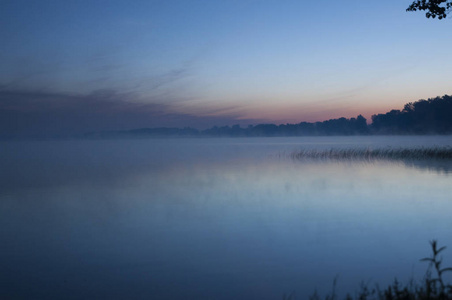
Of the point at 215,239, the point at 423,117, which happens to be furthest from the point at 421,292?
the point at 423,117

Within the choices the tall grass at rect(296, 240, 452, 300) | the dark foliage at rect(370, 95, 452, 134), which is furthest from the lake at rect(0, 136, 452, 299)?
the dark foliage at rect(370, 95, 452, 134)

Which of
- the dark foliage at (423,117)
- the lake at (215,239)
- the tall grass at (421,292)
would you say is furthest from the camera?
the dark foliage at (423,117)

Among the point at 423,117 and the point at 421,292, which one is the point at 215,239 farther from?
the point at 423,117

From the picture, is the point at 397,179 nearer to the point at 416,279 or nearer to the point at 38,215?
the point at 416,279

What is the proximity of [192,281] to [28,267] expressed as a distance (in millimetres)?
4347

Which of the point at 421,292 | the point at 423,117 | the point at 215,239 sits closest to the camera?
the point at 421,292

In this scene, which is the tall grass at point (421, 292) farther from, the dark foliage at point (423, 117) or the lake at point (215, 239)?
the dark foliage at point (423, 117)

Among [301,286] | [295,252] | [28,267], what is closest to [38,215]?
[28,267]

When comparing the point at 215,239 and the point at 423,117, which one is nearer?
the point at 215,239

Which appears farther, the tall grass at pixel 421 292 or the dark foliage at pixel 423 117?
the dark foliage at pixel 423 117

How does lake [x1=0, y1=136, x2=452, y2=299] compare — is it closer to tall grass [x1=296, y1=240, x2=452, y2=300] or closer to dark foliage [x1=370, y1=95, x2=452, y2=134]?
tall grass [x1=296, y1=240, x2=452, y2=300]

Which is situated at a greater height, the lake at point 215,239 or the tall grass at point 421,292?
the tall grass at point 421,292

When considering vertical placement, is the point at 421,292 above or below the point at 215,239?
above

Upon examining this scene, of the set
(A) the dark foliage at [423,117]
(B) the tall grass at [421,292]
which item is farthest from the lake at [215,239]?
(A) the dark foliage at [423,117]
